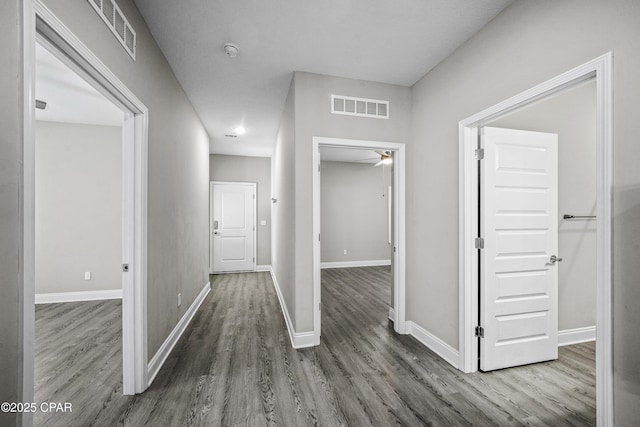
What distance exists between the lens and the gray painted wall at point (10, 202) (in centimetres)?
89

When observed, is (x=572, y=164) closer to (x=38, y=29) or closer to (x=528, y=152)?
(x=528, y=152)

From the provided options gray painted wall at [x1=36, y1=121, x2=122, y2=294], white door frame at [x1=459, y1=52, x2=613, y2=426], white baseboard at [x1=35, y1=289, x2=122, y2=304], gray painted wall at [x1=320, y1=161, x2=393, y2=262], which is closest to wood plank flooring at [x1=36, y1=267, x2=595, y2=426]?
white door frame at [x1=459, y1=52, x2=613, y2=426]

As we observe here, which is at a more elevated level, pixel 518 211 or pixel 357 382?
pixel 518 211

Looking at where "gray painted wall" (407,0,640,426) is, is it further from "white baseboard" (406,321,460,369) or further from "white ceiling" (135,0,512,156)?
"white ceiling" (135,0,512,156)

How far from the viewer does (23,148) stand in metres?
0.97

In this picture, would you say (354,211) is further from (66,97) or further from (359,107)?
(66,97)

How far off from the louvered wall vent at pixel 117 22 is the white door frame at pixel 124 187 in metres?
0.26

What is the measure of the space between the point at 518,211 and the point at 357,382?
6.40ft

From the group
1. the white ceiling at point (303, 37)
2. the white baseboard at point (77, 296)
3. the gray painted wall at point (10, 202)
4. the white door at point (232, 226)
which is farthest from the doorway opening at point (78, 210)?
the gray painted wall at point (10, 202)

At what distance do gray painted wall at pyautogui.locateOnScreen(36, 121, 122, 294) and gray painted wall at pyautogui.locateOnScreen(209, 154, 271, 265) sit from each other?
2.26m

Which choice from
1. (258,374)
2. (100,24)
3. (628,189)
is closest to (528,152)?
(628,189)

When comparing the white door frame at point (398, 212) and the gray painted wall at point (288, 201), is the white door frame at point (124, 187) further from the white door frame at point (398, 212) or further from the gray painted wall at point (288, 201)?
the white door frame at point (398, 212)

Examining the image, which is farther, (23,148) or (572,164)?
(572,164)

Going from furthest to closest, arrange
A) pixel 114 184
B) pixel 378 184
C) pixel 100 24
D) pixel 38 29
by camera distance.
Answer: pixel 378 184
pixel 114 184
pixel 100 24
pixel 38 29
